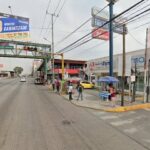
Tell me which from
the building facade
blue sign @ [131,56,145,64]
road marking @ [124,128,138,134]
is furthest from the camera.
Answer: blue sign @ [131,56,145,64]

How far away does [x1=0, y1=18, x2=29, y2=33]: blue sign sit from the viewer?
26141 mm

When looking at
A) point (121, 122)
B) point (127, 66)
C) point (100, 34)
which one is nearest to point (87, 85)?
point (100, 34)

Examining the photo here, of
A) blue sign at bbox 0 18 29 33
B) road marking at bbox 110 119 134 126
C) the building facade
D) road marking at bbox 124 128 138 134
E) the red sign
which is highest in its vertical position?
blue sign at bbox 0 18 29 33

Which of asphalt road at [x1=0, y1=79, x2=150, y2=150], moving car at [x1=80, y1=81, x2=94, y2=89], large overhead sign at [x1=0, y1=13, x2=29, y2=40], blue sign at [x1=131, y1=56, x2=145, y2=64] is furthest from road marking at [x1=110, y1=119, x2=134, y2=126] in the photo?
moving car at [x1=80, y1=81, x2=94, y2=89]

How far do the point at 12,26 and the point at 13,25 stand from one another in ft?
0.54

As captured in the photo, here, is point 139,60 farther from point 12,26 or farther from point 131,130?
point 131,130

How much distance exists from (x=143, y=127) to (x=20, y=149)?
6.34 meters

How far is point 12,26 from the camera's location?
2669 cm

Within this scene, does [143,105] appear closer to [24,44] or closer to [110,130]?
[110,130]

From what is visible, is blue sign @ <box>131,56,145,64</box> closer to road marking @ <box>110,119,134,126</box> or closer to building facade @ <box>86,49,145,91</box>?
building facade @ <box>86,49,145,91</box>

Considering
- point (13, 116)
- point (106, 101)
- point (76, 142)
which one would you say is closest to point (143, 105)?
point (106, 101)

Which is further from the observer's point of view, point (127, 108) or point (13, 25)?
point (13, 25)

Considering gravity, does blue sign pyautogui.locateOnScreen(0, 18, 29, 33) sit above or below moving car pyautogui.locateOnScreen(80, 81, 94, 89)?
above

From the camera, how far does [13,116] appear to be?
536 inches
